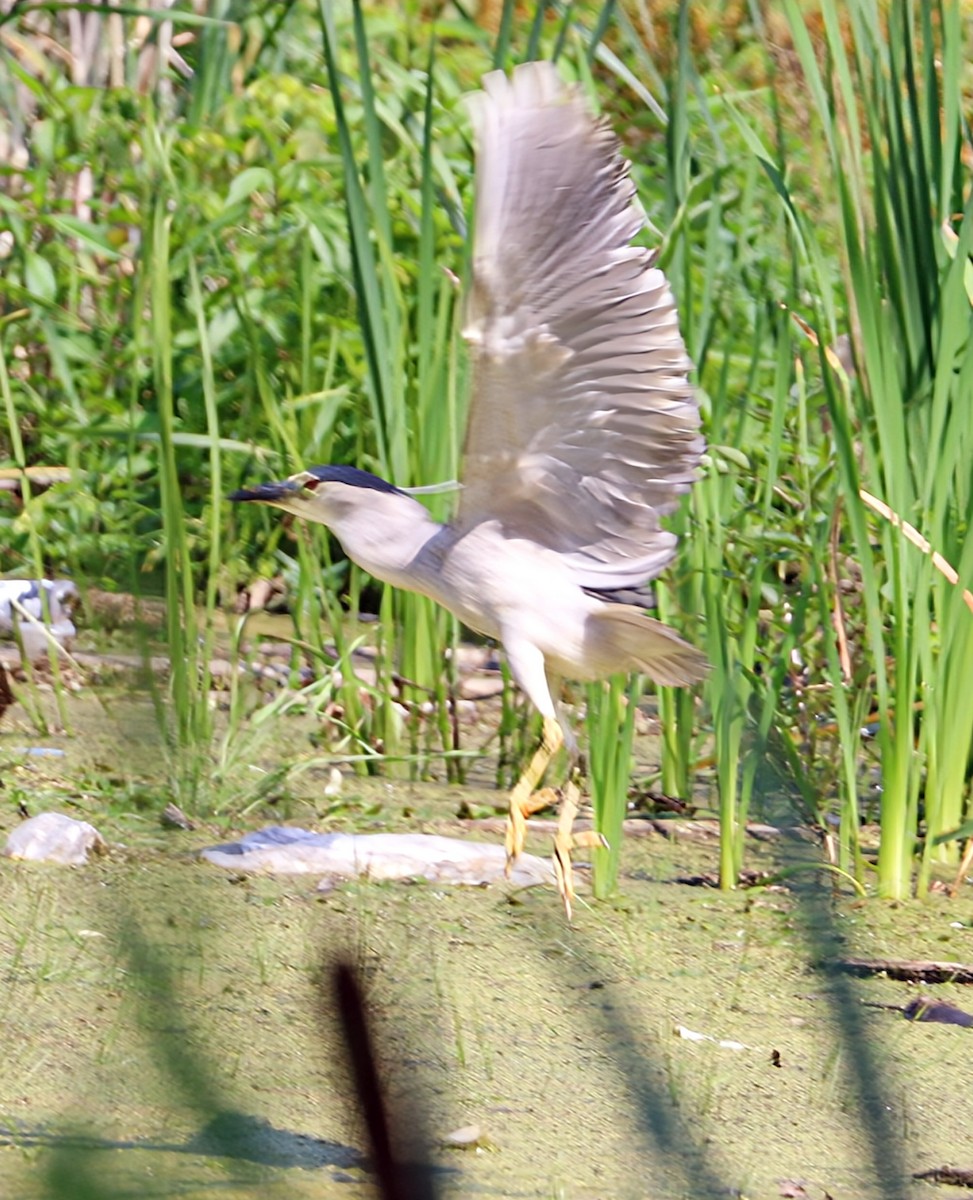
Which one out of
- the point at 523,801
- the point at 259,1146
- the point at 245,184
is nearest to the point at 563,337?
the point at 523,801

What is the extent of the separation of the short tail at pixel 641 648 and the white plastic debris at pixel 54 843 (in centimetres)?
84

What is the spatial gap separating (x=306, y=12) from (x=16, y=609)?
3.02 meters

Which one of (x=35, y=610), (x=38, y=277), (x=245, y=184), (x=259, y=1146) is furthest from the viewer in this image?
(x=38, y=277)

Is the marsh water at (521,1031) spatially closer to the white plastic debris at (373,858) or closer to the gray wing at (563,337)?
the white plastic debris at (373,858)

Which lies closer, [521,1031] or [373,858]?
[521,1031]

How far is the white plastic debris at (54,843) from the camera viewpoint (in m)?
2.89

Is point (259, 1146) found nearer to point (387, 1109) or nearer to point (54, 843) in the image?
point (54, 843)

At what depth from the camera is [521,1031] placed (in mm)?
2426

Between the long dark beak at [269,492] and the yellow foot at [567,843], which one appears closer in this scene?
the yellow foot at [567,843]

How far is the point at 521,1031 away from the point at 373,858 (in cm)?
62

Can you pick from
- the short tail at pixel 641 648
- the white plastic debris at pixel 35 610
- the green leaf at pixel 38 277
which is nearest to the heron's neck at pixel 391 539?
the short tail at pixel 641 648

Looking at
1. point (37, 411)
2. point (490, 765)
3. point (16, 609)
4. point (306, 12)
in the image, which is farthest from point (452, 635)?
point (306, 12)

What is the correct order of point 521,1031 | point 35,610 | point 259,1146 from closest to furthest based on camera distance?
point 259,1146
point 521,1031
point 35,610

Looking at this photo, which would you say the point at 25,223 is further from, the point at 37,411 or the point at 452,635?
the point at 452,635
